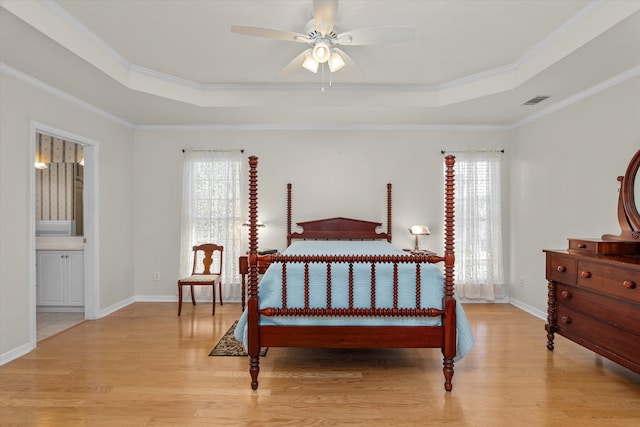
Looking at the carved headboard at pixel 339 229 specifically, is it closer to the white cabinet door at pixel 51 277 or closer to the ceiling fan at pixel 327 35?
the ceiling fan at pixel 327 35

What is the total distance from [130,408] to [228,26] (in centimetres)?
301

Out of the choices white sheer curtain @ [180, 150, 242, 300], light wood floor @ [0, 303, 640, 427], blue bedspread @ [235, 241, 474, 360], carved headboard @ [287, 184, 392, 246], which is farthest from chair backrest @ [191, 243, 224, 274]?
blue bedspread @ [235, 241, 474, 360]

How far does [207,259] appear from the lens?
16.5 ft

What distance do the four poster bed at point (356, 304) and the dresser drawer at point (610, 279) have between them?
1061 mm

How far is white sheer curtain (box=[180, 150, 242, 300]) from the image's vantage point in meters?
5.31

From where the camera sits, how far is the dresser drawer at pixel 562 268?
3102mm

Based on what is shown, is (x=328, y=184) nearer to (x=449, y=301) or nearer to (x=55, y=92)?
(x=449, y=301)

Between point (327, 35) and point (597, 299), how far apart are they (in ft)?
9.56

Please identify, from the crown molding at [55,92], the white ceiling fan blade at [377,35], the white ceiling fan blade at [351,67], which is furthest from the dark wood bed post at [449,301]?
the crown molding at [55,92]

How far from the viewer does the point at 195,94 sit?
14.5 feet

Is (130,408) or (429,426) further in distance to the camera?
(130,408)

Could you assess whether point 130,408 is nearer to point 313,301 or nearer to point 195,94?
point 313,301

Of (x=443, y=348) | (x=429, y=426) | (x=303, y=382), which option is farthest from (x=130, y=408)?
(x=443, y=348)

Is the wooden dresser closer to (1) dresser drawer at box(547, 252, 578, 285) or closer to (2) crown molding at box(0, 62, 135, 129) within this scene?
(1) dresser drawer at box(547, 252, 578, 285)
